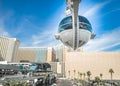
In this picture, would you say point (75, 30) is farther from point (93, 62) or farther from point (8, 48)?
point (8, 48)

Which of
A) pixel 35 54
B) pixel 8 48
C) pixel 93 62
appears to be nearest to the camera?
pixel 93 62

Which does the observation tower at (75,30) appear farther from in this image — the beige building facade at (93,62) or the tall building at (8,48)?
the tall building at (8,48)

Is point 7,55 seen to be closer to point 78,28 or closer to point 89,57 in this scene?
point 89,57

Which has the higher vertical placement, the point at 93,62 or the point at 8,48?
the point at 8,48

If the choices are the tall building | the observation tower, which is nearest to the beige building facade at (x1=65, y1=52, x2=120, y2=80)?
the observation tower

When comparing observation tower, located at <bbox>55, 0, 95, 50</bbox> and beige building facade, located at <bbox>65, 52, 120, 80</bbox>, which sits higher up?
observation tower, located at <bbox>55, 0, 95, 50</bbox>

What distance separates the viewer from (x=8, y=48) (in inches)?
5950

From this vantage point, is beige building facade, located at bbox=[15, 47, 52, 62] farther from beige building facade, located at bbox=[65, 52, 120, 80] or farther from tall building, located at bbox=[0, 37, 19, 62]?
beige building facade, located at bbox=[65, 52, 120, 80]

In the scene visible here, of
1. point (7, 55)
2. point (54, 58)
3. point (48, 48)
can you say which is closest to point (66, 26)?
point (7, 55)

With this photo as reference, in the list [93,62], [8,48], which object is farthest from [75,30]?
[8,48]

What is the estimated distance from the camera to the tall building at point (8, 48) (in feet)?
481

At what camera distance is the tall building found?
146625 mm

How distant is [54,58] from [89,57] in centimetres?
7943

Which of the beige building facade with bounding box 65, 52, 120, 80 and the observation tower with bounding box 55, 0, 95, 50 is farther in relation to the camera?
the beige building facade with bounding box 65, 52, 120, 80
